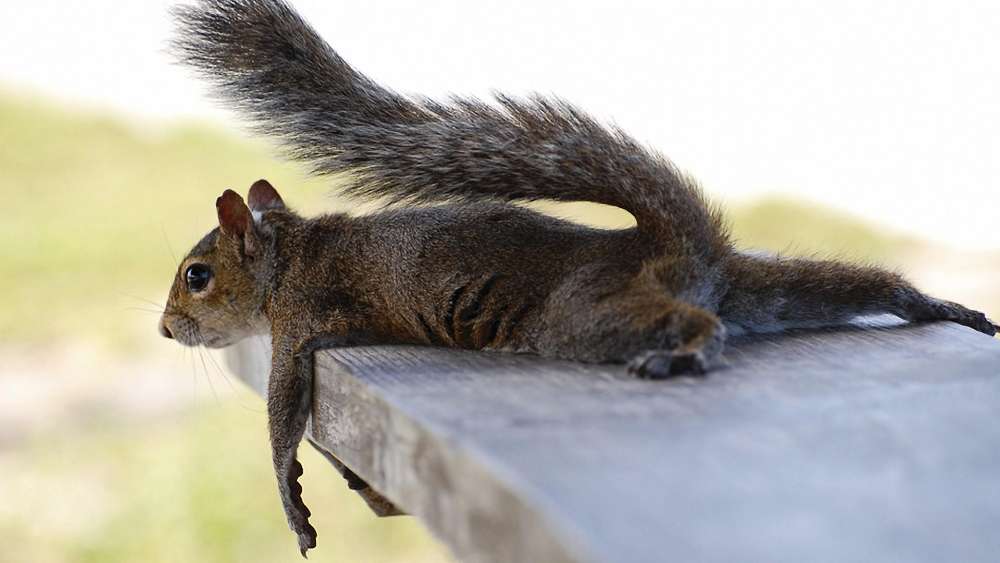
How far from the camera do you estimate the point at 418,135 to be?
1407mm

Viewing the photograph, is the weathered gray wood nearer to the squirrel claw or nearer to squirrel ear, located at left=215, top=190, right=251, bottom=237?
the squirrel claw

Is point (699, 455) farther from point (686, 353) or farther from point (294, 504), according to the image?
point (294, 504)

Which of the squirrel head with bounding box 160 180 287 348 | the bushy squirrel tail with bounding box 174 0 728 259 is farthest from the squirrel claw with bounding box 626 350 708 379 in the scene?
the squirrel head with bounding box 160 180 287 348

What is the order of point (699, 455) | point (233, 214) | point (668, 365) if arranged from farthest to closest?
point (233, 214) → point (668, 365) → point (699, 455)

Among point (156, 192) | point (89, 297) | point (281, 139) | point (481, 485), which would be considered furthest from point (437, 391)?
Result: point (156, 192)

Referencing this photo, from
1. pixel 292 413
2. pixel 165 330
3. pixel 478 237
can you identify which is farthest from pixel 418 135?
pixel 165 330

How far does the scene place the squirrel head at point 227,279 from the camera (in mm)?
1697

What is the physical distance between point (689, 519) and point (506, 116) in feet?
2.58

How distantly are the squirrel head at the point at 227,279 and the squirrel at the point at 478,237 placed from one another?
146 mm

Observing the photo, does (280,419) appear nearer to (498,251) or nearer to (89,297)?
(498,251)

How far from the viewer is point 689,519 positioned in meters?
0.69

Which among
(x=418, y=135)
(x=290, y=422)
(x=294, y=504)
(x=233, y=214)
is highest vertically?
(x=418, y=135)

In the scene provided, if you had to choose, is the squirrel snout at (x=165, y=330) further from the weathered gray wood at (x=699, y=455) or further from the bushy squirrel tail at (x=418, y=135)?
the weathered gray wood at (x=699, y=455)

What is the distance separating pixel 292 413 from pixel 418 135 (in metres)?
0.35
